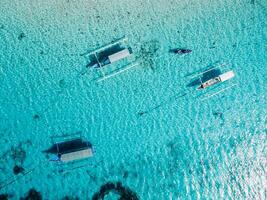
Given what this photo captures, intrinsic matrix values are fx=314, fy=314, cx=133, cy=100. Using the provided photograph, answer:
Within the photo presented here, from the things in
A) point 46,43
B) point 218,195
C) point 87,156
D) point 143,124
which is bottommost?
point 218,195

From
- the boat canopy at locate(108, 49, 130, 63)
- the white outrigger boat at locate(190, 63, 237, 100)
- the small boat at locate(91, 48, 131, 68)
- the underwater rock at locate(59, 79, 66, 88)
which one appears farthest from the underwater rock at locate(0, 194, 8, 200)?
the white outrigger boat at locate(190, 63, 237, 100)

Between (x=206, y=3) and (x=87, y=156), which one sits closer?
(x=87, y=156)

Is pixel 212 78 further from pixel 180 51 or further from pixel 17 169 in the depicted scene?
pixel 17 169

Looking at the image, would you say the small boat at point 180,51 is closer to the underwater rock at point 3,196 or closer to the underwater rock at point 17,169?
the underwater rock at point 17,169

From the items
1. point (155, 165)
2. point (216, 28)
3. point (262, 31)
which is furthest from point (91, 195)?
point (262, 31)

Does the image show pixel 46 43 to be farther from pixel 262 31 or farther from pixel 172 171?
pixel 262 31

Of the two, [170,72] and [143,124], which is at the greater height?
[170,72]
